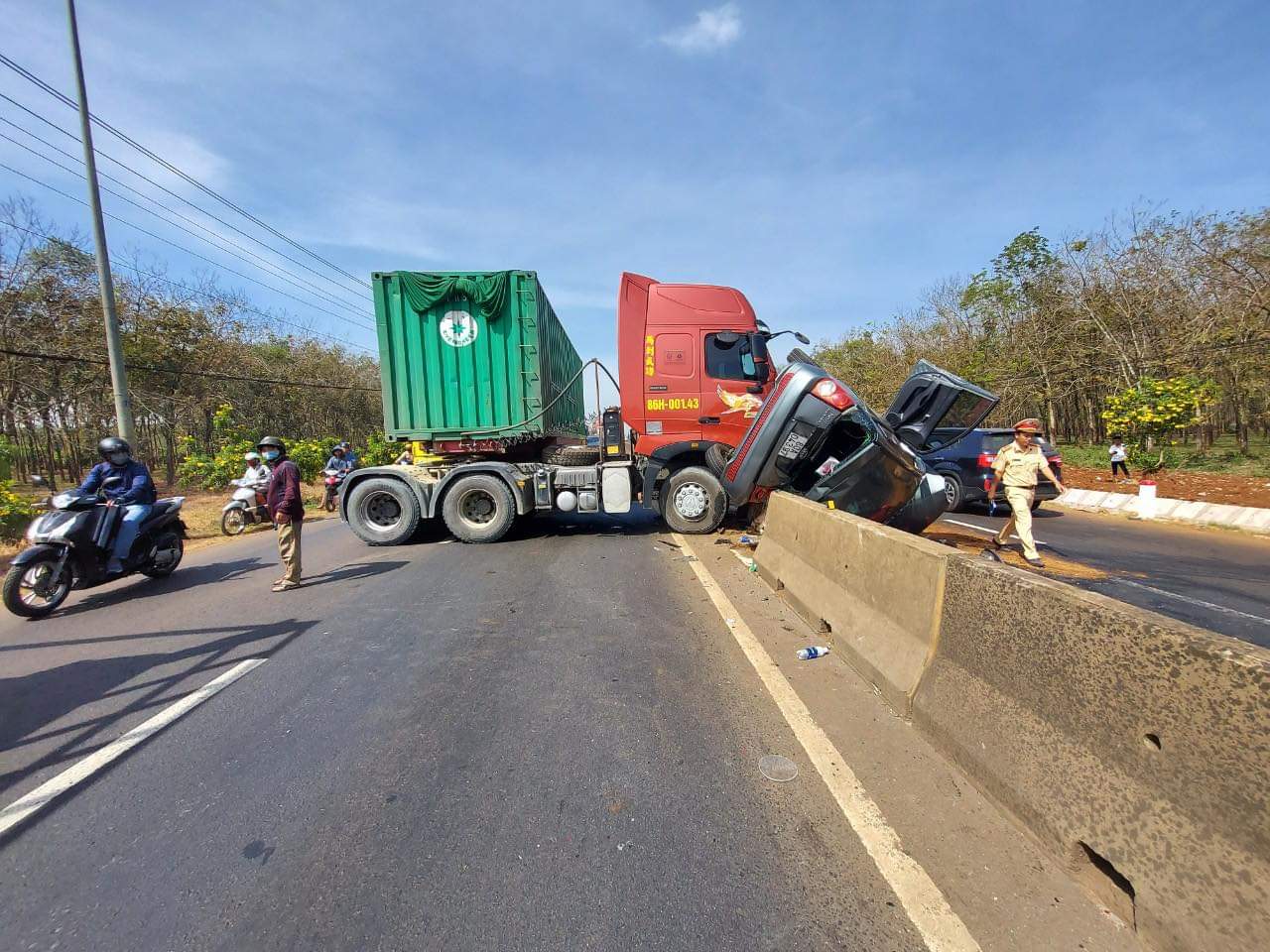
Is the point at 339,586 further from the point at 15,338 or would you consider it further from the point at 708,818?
the point at 15,338

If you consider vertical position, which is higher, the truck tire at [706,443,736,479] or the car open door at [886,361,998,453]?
the car open door at [886,361,998,453]

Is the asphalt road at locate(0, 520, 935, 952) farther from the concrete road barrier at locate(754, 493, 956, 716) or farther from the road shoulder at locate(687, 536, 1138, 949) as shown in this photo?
the concrete road barrier at locate(754, 493, 956, 716)

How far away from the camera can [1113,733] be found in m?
1.74

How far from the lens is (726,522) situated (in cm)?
896

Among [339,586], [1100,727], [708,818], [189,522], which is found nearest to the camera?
[1100,727]

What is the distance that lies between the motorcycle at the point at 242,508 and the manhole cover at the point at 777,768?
1072 cm

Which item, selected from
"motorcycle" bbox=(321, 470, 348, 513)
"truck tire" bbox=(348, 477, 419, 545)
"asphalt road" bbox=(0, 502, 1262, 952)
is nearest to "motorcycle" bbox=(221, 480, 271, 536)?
"motorcycle" bbox=(321, 470, 348, 513)

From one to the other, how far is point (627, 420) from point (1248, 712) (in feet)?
22.6

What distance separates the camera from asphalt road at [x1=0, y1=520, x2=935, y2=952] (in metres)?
1.77

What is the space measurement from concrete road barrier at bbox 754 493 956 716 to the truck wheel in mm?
2674

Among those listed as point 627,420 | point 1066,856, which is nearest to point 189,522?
point 627,420

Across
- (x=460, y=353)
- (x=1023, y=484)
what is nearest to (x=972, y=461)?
(x=1023, y=484)

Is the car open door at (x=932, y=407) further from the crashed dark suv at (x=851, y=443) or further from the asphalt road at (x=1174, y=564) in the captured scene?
the asphalt road at (x=1174, y=564)

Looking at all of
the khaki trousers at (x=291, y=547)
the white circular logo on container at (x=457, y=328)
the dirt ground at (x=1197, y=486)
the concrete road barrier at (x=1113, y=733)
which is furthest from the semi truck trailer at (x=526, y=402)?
the dirt ground at (x=1197, y=486)
